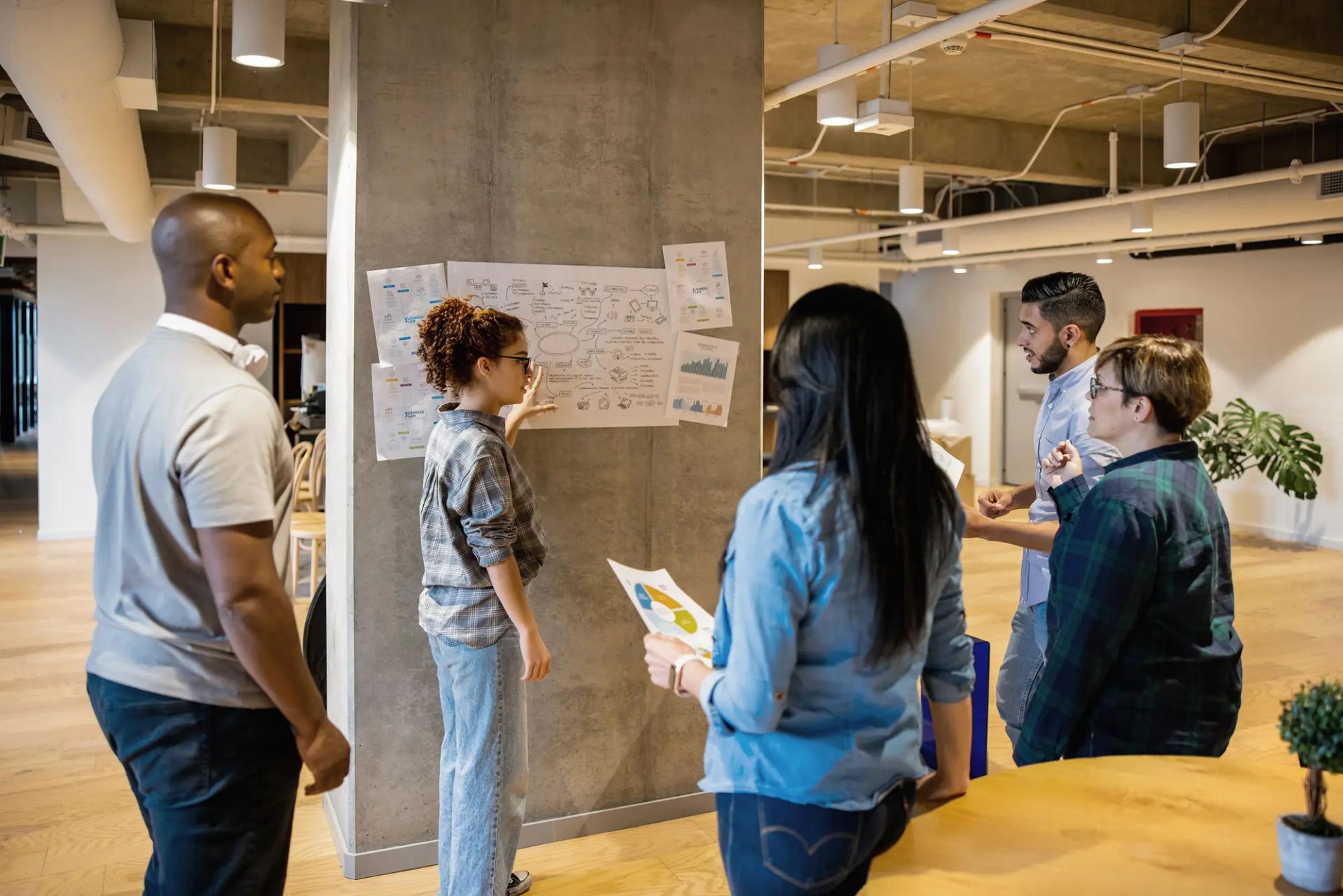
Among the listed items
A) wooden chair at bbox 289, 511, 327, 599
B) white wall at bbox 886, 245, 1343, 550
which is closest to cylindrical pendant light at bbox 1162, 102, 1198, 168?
wooden chair at bbox 289, 511, 327, 599

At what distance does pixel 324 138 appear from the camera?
297 inches

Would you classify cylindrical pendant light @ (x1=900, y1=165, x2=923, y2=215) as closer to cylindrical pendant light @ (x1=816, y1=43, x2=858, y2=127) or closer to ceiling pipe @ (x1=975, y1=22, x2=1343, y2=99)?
ceiling pipe @ (x1=975, y1=22, x2=1343, y2=99)

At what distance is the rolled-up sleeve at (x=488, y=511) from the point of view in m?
2.67

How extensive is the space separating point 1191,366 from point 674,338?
177 centimetres

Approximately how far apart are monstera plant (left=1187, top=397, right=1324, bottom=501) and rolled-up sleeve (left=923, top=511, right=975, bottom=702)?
902cm

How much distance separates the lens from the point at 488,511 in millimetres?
2672

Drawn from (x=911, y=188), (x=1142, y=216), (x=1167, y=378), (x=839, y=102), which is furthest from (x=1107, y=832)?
(x=1142, y=216)

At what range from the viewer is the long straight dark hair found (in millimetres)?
1400

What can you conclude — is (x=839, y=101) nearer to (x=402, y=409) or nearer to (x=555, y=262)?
(x=555, y=262)

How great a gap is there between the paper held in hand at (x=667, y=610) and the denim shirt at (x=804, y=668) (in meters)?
0.28

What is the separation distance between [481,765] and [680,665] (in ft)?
4.75

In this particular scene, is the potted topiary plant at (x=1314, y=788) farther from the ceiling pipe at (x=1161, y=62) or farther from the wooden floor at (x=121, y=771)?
A: the ceiling pipe at (x=1161, y=62)

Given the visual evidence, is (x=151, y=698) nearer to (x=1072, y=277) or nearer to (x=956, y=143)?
(x=1072, y=277)

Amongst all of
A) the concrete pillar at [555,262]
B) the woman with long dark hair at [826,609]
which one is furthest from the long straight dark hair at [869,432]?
the concrete pillar at [555,262]
